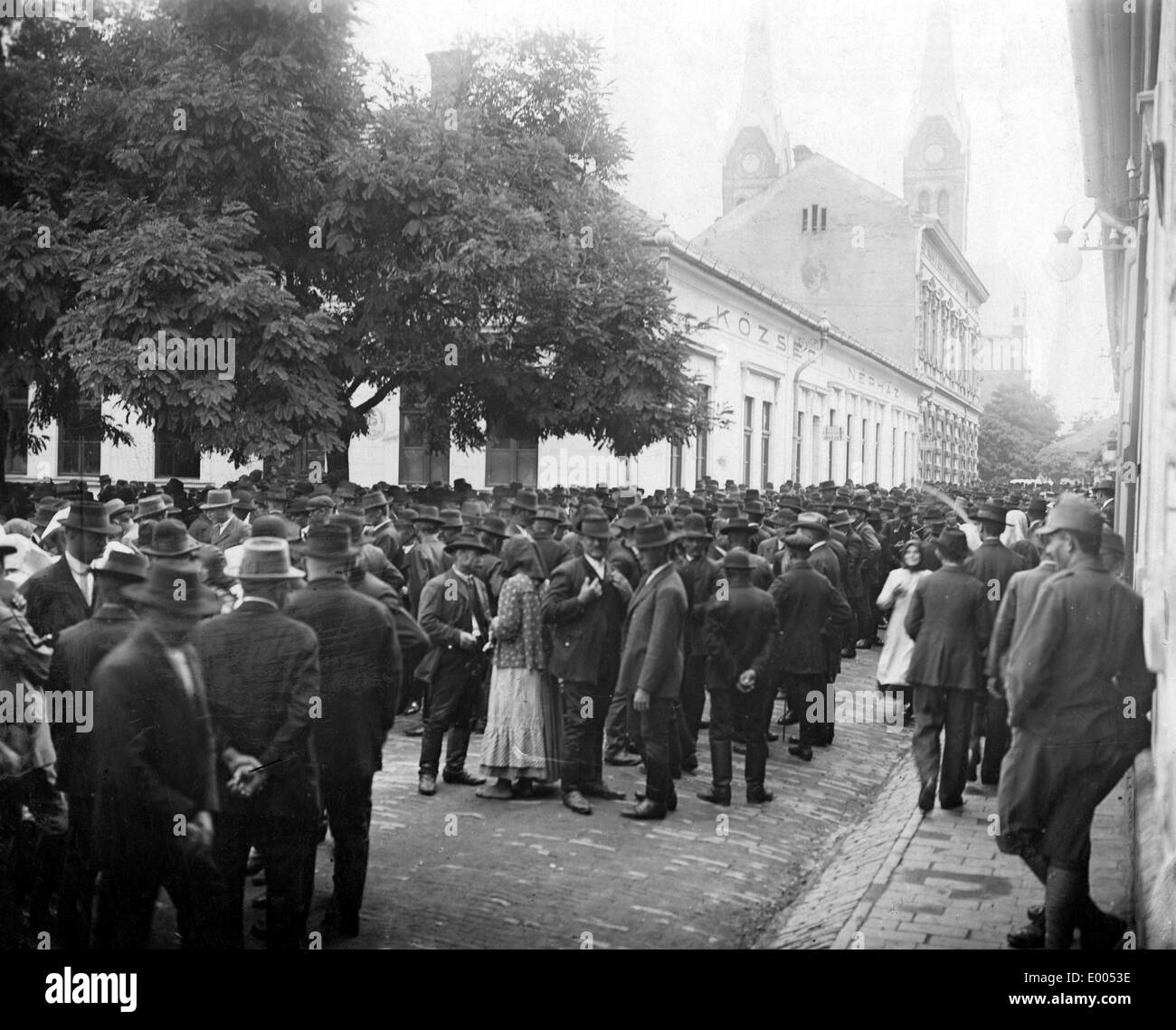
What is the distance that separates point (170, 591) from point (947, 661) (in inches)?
189

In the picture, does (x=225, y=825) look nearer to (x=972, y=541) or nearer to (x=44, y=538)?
(x=44, y=538)

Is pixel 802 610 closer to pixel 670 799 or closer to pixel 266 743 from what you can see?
pixel 670 799

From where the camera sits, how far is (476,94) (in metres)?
19.3

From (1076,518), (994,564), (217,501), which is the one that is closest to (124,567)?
(1076,518)

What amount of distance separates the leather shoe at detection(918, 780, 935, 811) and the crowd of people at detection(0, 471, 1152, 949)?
0.06ft

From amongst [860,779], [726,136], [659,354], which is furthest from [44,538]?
[659,354]

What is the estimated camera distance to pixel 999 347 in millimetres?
27266

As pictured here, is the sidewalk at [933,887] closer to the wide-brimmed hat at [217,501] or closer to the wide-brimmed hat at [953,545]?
the wide-brimmed hat at [953,545]

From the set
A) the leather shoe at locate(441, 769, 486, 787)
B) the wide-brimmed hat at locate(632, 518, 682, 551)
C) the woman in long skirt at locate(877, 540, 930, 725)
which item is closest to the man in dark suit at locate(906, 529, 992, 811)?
the woman in long skirt at locate(877, 540, 930, 725)

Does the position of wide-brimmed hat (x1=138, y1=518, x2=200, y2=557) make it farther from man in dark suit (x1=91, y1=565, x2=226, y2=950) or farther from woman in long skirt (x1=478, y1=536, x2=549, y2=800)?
woman in long skirt (x1=478, y1=536, x2=549, y2=800)

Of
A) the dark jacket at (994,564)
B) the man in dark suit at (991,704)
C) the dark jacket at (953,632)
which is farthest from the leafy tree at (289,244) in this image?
the dark jacket at (953,632)

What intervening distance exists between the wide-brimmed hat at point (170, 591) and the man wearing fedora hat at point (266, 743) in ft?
0.42

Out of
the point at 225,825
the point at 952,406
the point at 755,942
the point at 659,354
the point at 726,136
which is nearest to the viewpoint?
the point at 225,825

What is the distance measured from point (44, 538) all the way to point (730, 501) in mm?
7357
